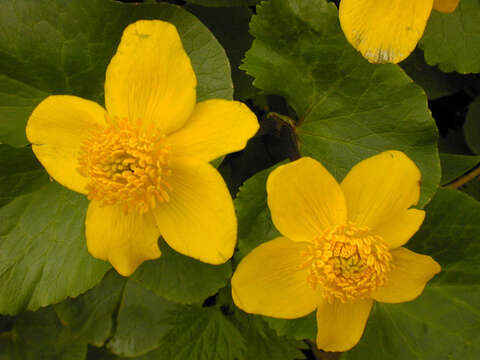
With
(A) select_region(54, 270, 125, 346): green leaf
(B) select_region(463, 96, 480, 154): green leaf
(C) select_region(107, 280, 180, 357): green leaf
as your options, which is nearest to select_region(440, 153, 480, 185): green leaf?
(B) select_region(463, 96, 480, 154): green leaf


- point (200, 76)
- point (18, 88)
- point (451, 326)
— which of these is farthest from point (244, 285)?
point (18, 88)

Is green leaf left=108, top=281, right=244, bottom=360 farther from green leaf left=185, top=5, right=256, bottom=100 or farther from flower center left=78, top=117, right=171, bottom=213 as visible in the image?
green leaf left=185, top=5, right=256, bottom=100

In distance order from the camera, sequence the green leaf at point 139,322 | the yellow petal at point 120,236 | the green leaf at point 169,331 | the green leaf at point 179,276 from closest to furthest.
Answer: the yellow petal at point 120,236
the green leaf at point 179,276
the green leaf at point 169,331
the green leaf at point 139,322

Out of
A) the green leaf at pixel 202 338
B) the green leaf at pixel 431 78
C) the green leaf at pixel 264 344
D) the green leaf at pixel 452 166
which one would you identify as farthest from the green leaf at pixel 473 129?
the green leaf at pixel 202 338

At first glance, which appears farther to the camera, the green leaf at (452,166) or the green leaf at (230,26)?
the green leaf at (230,26)

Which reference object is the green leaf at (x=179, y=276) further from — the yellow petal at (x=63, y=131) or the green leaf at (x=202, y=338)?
the yellow petal at (x=63, y=131)

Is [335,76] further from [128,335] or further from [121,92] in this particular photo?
[128,335]

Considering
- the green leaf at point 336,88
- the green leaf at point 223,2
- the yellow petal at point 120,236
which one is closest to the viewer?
the yellow petal at point 120,236
